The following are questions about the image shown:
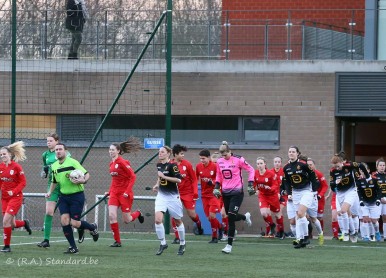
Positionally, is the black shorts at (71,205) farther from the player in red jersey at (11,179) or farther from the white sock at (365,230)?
the white sock at (365,230)

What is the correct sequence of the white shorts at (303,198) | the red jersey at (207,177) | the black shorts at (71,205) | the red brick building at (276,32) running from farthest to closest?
the red brick building at (276,32) → the red jersey at (207,177) → the white shorts at (303,198) → the black shorts at (71,205)

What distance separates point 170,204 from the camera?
1758cm

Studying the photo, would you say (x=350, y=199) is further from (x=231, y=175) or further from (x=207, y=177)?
(x=231, y=175)

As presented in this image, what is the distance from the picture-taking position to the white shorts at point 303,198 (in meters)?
19.3

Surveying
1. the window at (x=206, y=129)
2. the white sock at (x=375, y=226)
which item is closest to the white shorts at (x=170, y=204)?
the white sock at (x=375, y=226)

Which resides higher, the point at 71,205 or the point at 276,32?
the point at 276,32

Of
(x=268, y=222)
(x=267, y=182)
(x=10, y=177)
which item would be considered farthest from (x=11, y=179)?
(x=268, y=222)

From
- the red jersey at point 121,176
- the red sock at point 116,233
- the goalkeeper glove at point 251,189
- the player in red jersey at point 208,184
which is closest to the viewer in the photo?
the red sock at point 116,233

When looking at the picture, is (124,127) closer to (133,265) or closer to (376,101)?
(376,101)

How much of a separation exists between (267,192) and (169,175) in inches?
255

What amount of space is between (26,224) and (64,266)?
6161mm

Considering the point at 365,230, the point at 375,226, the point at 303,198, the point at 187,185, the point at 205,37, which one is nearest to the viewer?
the point at 303,198

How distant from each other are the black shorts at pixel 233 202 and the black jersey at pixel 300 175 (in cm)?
99

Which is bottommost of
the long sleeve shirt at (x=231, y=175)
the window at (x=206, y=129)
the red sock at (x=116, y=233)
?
the red sock at (x=116, y=233)
